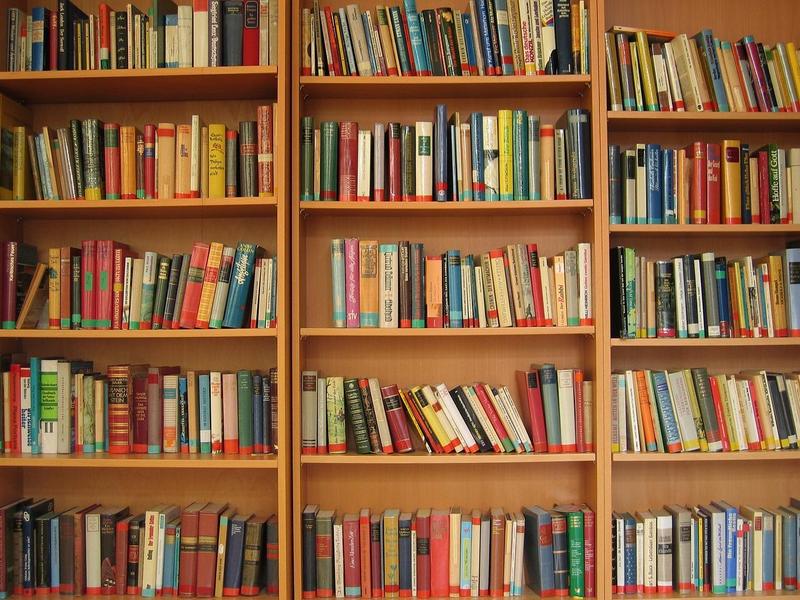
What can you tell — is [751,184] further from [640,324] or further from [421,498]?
[421,498]

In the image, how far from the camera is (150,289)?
2258 mm

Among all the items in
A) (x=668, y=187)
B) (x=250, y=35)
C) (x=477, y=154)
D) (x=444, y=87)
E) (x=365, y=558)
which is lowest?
(x=365, y=558)

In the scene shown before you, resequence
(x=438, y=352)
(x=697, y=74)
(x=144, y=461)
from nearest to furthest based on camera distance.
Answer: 1. (x=144, y=461)
2. (x=697, y=74)
3. (x=438, y=352)

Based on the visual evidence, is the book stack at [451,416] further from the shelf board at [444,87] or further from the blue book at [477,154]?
the shelf board at [444,87]

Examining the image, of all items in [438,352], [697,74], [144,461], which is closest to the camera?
[144,461]

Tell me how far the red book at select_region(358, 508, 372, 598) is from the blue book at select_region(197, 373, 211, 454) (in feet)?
1.71

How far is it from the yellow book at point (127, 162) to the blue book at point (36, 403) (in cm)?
58

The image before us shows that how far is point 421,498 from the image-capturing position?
2.47 m

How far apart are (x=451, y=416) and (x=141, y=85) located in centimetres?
140

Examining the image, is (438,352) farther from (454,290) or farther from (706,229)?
(706,229)

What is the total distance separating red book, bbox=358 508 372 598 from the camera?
225 centimetres

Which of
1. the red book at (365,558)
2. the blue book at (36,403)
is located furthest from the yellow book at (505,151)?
the blue book at (36,403)

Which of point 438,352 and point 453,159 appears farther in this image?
point 438,352

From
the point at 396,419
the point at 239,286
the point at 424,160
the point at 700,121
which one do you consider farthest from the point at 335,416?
the point at 700,121
